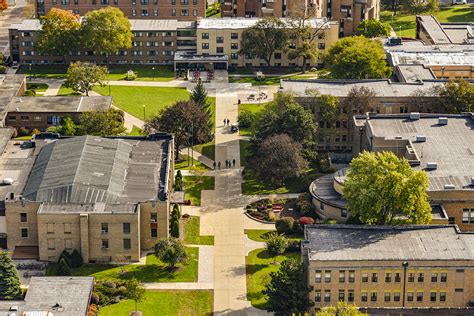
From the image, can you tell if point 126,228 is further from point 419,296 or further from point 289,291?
point 419,296

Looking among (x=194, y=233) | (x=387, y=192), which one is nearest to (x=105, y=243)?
(x=194, y=233)

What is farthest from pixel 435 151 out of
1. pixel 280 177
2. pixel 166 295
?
pixel 166 295

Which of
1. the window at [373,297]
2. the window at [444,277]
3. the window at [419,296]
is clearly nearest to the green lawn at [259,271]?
the window at [373,297]

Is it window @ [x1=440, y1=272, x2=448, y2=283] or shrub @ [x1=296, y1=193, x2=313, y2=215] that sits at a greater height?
shrub @ [x1=296, y1=193, x2=313, y2=215]

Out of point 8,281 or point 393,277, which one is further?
point 8,281

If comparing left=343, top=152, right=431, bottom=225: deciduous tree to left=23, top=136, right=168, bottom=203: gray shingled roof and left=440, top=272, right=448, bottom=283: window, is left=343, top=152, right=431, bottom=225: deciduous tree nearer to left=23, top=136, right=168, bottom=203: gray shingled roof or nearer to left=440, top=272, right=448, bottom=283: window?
left=440, top=272, right=448, bottom=283: window

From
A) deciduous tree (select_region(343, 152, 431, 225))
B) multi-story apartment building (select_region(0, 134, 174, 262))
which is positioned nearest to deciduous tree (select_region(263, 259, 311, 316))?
deciduous tree (select_region(343, 152, 431, 225))
